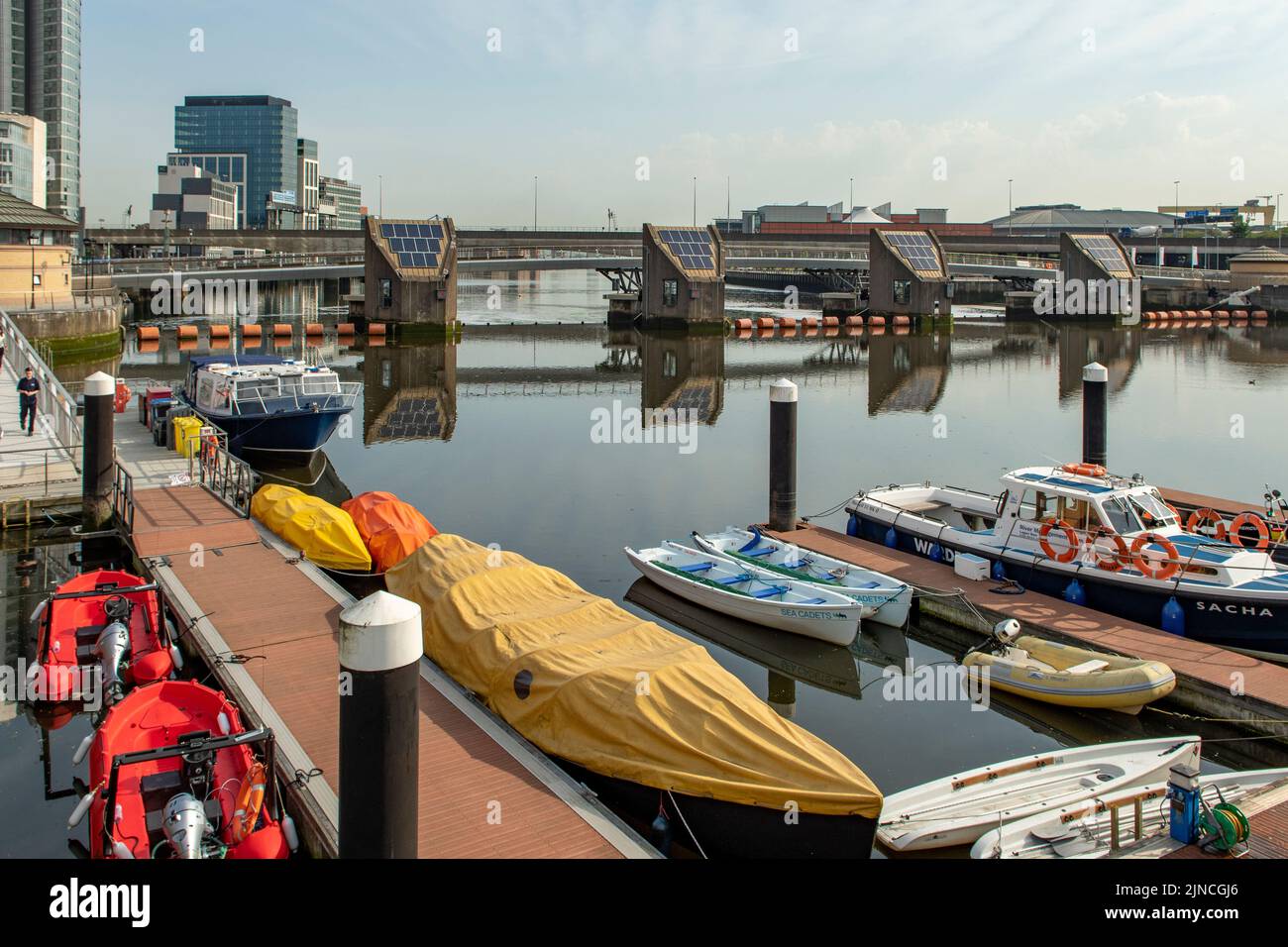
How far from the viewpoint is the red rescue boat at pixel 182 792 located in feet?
37.8

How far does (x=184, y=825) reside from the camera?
11.4 meters

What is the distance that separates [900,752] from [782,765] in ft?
14.6

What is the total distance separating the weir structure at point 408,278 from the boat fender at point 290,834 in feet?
224

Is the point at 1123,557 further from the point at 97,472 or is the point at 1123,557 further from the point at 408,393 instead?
the point at 408,393

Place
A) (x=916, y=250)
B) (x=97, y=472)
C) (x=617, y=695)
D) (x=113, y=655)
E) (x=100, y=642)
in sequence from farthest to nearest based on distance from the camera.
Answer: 1. (x=916, y=250)
2. (x=97, y=472)
3. (x=100, y=642)
4. (x=113, y=655)
5. (x=617, y=695)

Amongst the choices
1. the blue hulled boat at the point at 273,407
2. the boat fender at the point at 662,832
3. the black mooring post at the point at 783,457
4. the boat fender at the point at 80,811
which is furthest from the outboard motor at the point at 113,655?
the blue hulled boat at the point at 273,407

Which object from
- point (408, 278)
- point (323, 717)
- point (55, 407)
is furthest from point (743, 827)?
point (408, 278)

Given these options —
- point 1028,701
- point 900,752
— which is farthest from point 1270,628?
point 900,752

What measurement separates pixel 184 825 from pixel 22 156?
529 feet

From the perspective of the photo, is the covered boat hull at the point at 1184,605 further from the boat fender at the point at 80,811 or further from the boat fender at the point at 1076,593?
A: the boat fender at the point at 80,811

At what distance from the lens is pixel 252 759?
12.6m

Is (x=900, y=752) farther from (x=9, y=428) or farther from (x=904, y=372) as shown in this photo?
(x=904, y=372)

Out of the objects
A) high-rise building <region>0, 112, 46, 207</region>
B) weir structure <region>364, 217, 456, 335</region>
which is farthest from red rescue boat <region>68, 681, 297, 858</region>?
high-rise building <region>0, 112, 46, 207</region>

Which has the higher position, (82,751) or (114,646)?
(114,646)
